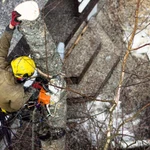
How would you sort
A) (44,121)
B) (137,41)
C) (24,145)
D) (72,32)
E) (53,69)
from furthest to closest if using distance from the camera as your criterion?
(137,41) < (72,32) < (24,145) < (44,121) < (53,69)

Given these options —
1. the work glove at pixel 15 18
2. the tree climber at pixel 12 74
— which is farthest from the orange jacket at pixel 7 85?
the work glove at pixel 15 18

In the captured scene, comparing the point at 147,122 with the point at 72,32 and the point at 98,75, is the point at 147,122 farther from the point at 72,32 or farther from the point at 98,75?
the point at 72,32

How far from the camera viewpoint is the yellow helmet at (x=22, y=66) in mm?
4250

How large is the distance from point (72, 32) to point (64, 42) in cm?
26

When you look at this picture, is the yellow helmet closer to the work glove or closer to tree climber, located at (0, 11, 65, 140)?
tree climber, located at (0, 11, 65, 140)

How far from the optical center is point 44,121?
495 centimetres

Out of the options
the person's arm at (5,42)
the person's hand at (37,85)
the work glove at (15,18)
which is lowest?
the person's hand at (37,85)

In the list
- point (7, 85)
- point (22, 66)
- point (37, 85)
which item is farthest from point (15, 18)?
point (37, 85)

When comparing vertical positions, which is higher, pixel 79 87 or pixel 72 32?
pixel 72 32

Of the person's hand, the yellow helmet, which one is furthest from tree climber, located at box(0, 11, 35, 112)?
the person's hand

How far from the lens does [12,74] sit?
4.38m

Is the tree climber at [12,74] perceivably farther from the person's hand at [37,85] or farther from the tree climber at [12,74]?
the person's hand at [37,85]

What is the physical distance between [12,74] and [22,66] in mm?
220

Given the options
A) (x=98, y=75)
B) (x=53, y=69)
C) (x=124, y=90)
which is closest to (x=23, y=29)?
(x=53, y=69)
